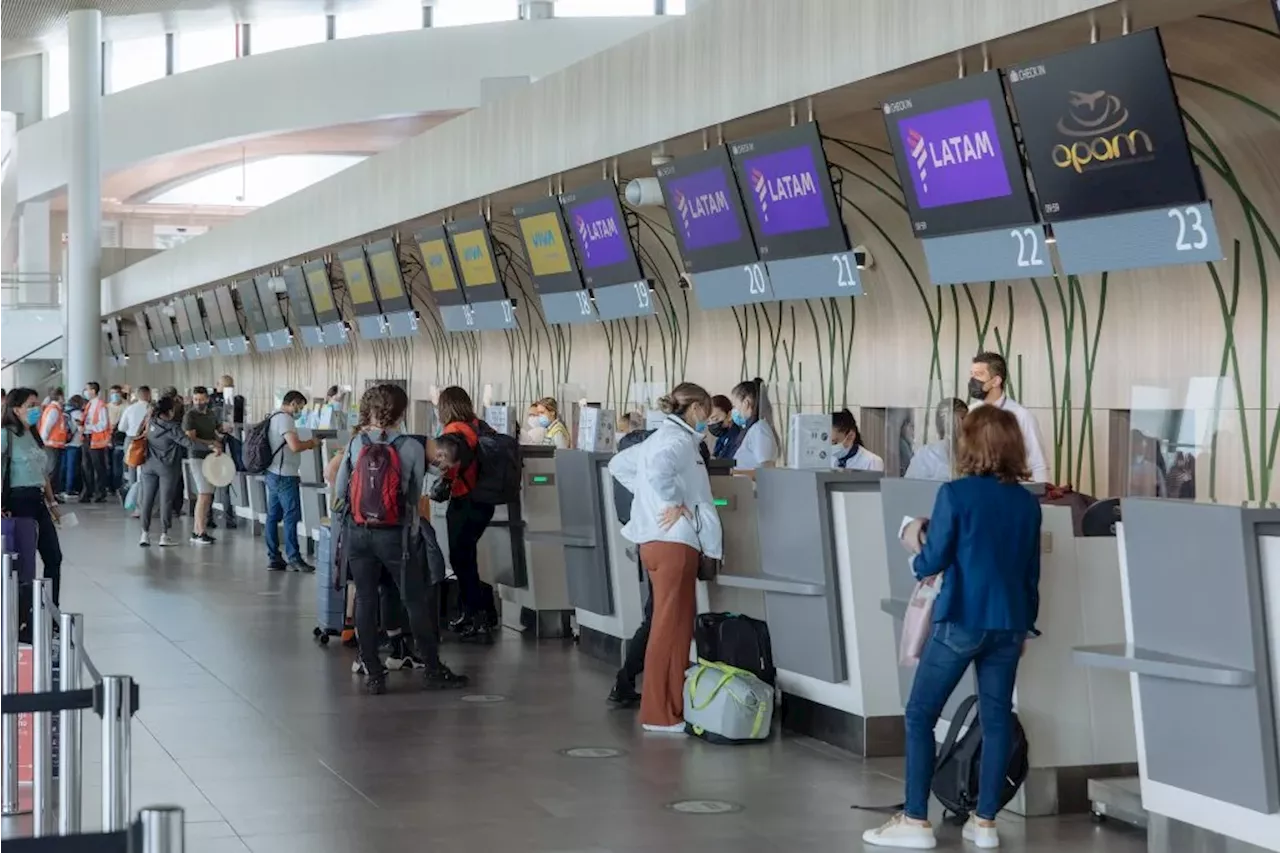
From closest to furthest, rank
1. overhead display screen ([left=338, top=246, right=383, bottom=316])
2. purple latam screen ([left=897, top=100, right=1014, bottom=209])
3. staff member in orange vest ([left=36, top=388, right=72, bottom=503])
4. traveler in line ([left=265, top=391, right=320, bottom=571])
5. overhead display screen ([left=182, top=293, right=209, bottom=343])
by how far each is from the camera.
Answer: purple latam screen ([left=897, top=100, right=1014, bottom=209])
traveler in line ([left=265, top=391, right=320, bottom=571])
overhead display screen ([left=338, top=246, right=383, bottom=316])
staff member in orange vest ([left=36, top=388, right=72, bottom=503])
overhead display screen ([left=182, top=293, right=209, bottom=343])

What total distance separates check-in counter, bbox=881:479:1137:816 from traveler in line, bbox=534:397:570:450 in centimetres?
804

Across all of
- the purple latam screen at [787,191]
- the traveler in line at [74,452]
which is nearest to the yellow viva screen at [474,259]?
the purple latam screen at [787,191]

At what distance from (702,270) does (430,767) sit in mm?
4188

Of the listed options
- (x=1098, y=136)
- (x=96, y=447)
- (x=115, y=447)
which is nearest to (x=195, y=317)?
(x=115, y=447)

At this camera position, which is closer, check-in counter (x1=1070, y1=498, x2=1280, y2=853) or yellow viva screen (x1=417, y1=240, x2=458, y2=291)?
check-in counter (x1=1070, y1=498, x2=1280, y2=853)

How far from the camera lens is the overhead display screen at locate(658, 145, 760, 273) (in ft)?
32.3

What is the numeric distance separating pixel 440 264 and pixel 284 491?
8.18 feet

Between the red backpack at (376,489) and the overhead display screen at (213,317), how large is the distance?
18.0 meters

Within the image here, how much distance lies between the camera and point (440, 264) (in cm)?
1528

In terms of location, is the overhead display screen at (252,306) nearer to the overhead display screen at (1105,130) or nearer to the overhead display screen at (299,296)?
the overhead display screen at (299,296)

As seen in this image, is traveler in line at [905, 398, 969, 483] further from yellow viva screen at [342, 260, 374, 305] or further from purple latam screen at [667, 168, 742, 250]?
yellow viva screen at [342, 260, 374, 305]

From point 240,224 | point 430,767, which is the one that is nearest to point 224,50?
point 240,224

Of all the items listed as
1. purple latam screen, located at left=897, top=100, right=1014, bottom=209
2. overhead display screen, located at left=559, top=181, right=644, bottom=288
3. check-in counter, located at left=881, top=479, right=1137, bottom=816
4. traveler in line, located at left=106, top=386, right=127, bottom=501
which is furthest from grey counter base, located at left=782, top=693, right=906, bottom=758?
traveler in line, located at left=106, top=386, right=127, bottom=501

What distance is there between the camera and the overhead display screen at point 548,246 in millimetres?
12391
